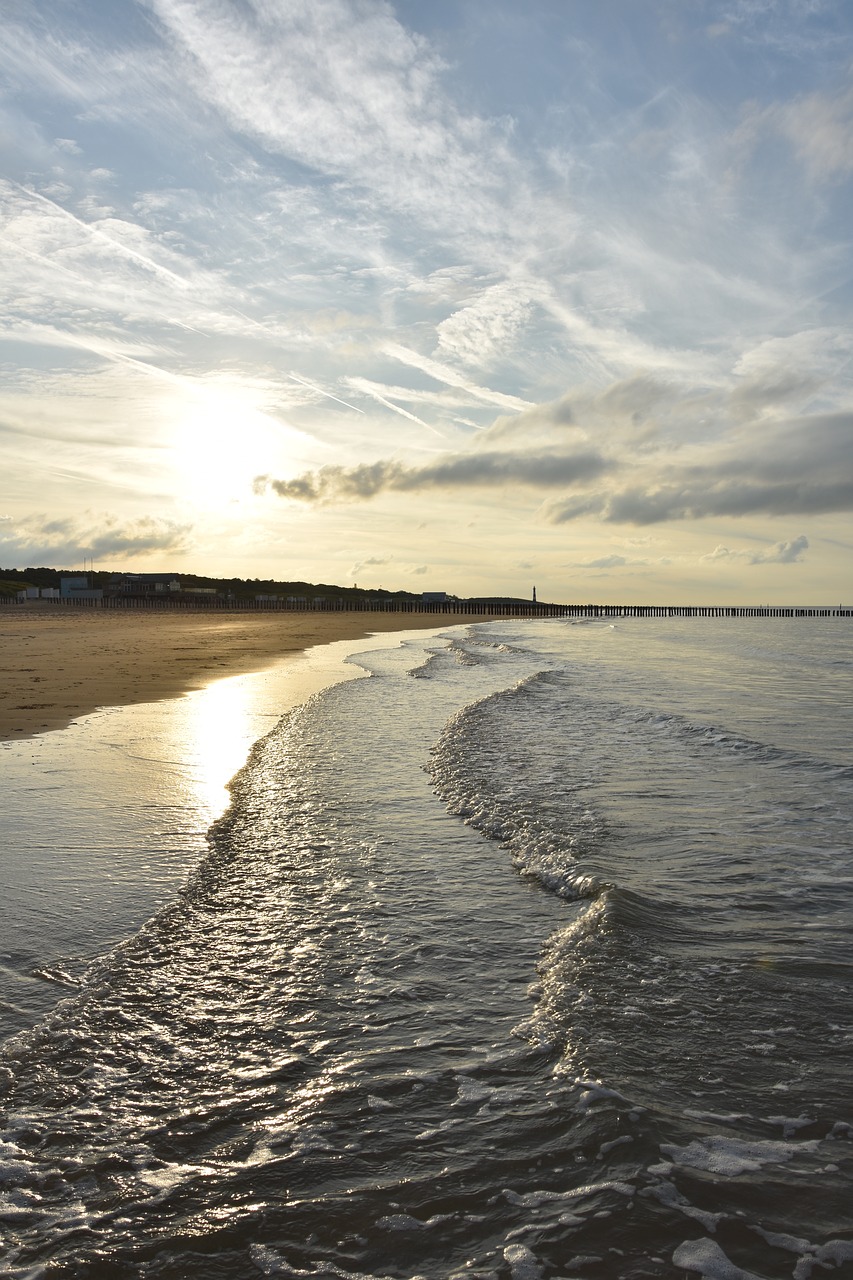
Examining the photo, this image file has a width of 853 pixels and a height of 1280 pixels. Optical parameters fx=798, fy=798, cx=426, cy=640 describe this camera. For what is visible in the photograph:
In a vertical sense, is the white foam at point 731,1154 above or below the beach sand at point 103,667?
below

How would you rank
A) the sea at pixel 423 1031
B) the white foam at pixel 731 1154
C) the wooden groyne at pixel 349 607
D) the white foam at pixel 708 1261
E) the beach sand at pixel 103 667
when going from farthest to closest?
the wooden groyne at pixel 349 607, the beach sand at pixel 103 667, the white foam at pixel 731 1154, the sea at pixel 423 1031, the white foam at pixel 708 1261

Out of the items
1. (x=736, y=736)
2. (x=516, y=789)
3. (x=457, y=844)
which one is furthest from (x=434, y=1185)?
(x=736, y=736)

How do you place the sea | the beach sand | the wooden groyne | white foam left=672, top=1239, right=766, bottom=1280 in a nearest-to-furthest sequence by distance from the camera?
white foam left=672, top=1239, right=766, bottom=1280 → the sea → the beach sand → the wooden groyne

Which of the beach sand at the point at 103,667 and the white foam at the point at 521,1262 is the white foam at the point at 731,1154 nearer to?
the white foam at the point at 521,1262

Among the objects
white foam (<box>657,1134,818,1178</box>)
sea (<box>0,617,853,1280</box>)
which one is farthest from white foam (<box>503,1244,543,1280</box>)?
white foam (<box>657,1134,818,1178</box>)

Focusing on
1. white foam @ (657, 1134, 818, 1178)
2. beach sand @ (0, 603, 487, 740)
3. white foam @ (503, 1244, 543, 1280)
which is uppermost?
beach sand @ (0, 603, 487, 740)

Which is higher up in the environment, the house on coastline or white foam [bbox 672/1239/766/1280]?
the house on coastline

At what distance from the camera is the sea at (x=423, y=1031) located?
2947 mm

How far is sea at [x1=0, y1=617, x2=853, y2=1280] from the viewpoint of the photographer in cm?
295

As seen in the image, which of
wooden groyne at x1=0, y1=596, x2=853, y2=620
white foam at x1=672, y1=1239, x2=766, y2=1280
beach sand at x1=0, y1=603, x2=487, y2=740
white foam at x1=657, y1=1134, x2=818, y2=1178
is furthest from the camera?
wooden groyne at x1=0, y1=596, x2=853, y2=620

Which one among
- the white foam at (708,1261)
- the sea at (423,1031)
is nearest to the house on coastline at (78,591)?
the sea at (423,1031)

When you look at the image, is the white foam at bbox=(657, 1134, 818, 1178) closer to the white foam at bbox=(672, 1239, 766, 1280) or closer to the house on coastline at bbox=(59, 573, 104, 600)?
the white foam at bbox=(672, 1239, 766, 1280)

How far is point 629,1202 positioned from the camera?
3102 mm

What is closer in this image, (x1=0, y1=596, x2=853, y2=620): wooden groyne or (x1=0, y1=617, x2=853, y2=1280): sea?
(x1=0, y1=617, x2=853, y2=1280): sea
